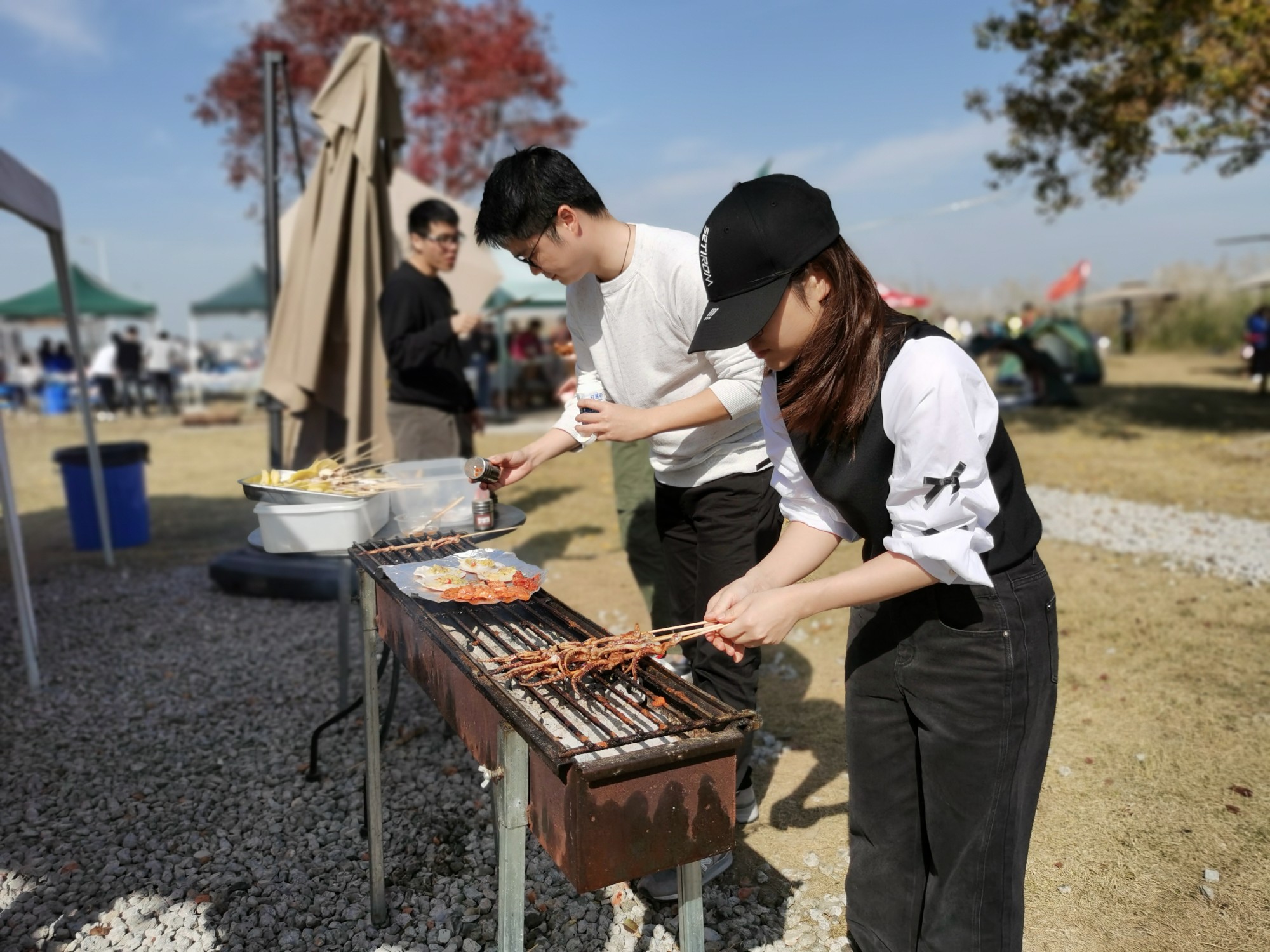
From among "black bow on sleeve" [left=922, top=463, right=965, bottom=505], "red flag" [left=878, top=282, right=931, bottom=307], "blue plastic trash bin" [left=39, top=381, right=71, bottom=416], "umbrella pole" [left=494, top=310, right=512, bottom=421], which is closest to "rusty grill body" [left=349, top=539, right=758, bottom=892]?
"black bow on sleeve" [left=922, top=463, right=965, bottom=505]

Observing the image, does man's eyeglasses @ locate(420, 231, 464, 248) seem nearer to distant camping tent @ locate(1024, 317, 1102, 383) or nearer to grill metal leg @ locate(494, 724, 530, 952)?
grill metal leg @ locate(494, 724, 530, 952)

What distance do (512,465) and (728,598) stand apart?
1217mm

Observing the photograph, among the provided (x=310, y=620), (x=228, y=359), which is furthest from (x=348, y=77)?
(x=228, y=359)

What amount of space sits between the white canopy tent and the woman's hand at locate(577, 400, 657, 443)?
313cm

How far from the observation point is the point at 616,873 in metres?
1.51

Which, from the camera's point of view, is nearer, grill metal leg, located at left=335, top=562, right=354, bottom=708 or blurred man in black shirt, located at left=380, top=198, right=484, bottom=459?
grill metal leg, located at left=335, top=562, right=354, bottom=708

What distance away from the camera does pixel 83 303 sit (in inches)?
764

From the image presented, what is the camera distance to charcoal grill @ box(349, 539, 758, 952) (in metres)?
1.49

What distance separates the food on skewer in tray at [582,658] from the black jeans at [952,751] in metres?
0.43

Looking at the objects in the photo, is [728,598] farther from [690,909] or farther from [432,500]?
[432,500]

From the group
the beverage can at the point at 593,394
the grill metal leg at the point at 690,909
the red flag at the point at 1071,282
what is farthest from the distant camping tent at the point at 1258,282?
the grill metal leg at the point at 690,909

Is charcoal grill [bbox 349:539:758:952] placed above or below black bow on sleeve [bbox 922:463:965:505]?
below

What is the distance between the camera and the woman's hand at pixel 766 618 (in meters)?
1.70

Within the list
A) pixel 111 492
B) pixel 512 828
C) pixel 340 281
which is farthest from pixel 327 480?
pixel 111 492
